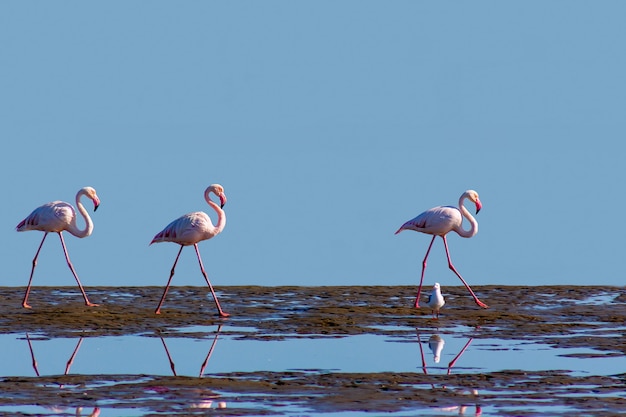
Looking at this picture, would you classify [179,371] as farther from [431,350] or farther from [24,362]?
[431,350]

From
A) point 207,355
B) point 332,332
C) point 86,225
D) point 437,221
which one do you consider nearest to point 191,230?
point 86,225

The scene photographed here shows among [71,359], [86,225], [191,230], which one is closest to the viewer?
[71,359]

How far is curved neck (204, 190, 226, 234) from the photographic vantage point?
22406 millimetres

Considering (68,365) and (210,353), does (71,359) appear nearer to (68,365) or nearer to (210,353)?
(68,365)

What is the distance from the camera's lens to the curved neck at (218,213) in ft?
73.5

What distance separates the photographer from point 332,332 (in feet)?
65.2

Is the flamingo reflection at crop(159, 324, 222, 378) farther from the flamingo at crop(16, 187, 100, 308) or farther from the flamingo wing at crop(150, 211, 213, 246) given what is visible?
the flamingo at crop(16, 187, 100, 308)

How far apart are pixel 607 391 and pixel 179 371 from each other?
5.17m

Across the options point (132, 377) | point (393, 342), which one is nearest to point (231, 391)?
point (132, 377)

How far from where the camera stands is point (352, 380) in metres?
15.0

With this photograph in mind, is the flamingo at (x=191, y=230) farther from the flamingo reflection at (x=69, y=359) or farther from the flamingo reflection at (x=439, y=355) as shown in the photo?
the flamingo reflection at (x=439, y=355)

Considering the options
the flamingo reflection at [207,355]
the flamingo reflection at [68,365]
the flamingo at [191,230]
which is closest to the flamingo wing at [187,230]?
the flamingo at [191,230]

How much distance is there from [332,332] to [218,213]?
3.84m

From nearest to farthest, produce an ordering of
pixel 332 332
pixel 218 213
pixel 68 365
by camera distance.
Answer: pixel 68 365 → pixel 332 332 → pixel 218 213
